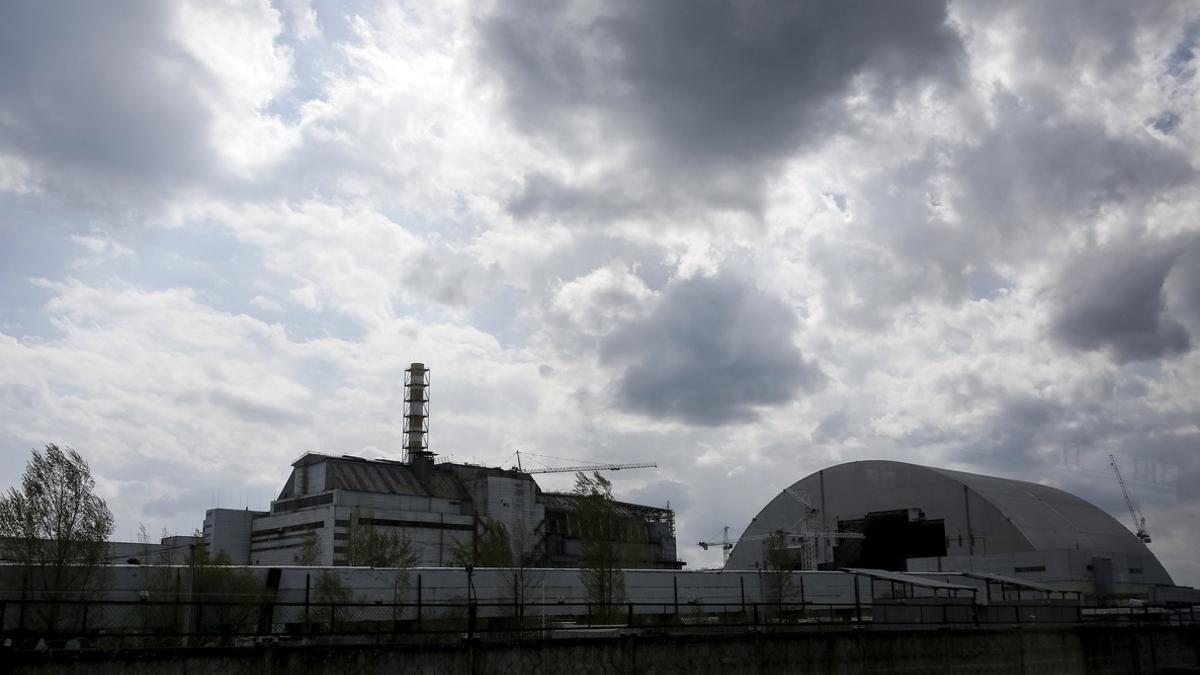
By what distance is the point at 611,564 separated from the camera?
50375 mm

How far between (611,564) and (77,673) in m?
34.7

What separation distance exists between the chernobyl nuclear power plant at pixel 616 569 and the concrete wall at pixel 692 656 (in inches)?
18.6

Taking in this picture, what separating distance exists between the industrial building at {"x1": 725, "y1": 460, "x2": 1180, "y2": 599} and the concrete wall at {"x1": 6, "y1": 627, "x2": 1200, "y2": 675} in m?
53.8

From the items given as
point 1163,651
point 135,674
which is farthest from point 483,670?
point 1163,651

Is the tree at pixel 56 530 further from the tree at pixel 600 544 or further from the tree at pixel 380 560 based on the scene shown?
the tree at pixel 600 544

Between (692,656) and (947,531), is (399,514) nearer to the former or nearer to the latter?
(947,531)

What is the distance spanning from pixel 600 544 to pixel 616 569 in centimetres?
249

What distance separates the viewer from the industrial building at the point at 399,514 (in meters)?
123

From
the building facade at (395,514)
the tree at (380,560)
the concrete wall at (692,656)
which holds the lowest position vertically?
the concrete wall at (692,656)

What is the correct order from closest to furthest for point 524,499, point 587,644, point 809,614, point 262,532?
point 587,644
point 809,614
point 262,532
point 524,499

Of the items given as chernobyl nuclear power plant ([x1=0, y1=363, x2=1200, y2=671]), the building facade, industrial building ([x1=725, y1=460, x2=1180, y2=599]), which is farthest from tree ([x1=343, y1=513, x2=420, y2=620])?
industrial building ([x1=725, y1=460, x2=1180, y2=599])

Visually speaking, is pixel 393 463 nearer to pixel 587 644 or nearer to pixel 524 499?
pixel 524 499

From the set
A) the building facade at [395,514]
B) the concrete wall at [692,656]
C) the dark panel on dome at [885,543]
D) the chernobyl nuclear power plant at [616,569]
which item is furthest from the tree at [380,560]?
the dark panel on dome at [885,543]

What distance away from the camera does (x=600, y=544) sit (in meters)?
50.2
